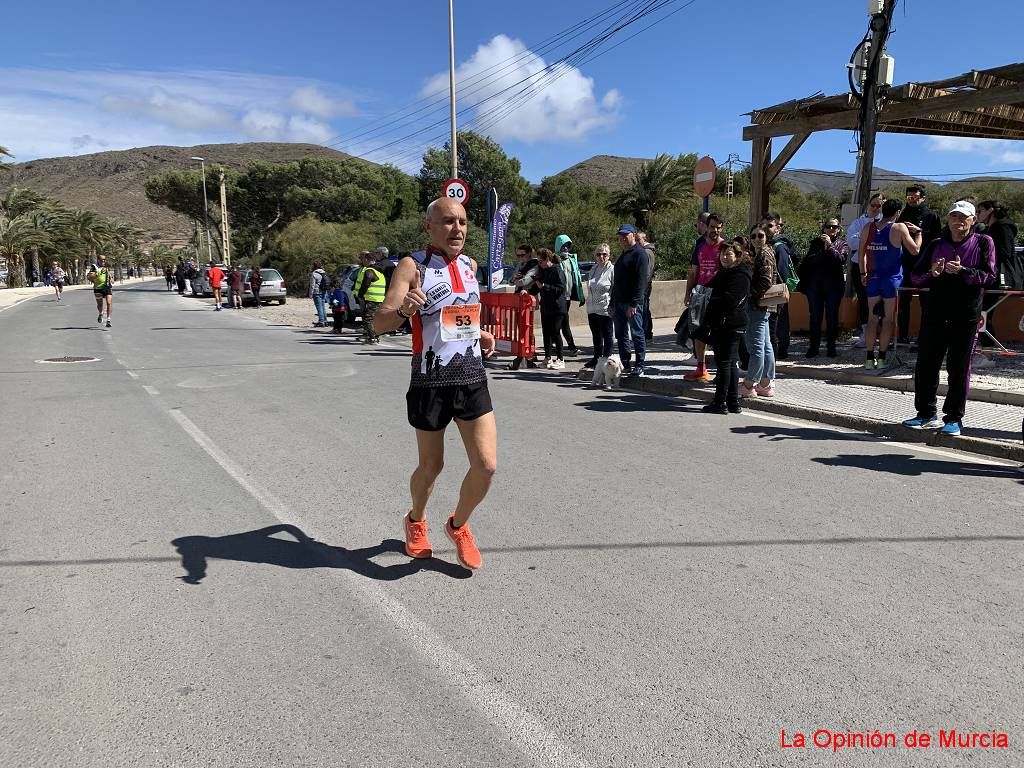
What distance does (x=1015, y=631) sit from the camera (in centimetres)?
322

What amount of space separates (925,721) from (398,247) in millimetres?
38425

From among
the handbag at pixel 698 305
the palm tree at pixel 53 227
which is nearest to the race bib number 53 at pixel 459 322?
the handbag at pixel 698 305

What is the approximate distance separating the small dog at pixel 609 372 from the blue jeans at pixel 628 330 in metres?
0.27

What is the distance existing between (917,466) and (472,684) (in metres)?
4.40

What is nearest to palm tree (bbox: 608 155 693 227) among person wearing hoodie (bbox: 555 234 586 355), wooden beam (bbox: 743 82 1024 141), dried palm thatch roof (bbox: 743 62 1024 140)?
dried palm thatch roof (bbox: 743 62 1024 140)

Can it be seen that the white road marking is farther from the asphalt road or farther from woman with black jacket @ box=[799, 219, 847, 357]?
woman with black jacket @ box=[799, 219, 847, 357]

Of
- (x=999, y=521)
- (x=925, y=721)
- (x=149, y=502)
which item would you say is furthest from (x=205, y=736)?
(x=999, y=521)

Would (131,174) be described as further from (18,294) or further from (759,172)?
(759,172)

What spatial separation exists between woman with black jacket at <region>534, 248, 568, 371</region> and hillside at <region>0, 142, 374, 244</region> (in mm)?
116629

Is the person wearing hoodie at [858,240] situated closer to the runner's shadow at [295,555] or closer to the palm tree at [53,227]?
the runner's shadow at [295,555]

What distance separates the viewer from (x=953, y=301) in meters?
6.21

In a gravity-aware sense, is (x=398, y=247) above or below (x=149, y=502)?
above

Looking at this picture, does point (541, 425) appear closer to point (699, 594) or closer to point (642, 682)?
point (699, 594)

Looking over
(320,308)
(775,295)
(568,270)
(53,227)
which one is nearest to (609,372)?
(775,295)
